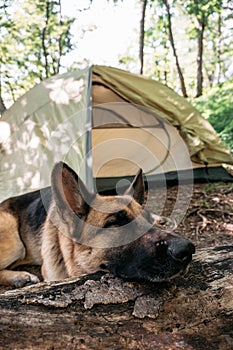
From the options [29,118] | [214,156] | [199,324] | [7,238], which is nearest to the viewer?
[199,324]

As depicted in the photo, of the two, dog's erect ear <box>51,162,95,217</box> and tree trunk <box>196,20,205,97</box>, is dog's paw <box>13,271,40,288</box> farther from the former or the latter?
tree trunk <box>196,20,205,97</box>

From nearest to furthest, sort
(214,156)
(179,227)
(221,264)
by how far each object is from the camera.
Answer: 1. (221,264)
2. (179,227)
3. (214,156)

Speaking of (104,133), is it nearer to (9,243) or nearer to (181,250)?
(9,243)

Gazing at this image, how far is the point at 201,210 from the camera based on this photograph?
224 inches

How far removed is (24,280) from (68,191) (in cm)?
153

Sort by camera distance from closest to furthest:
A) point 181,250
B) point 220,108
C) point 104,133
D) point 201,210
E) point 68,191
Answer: point 181,250
point 68,191
point 201,210
point 104,133
point 220,108

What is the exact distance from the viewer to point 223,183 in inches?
280

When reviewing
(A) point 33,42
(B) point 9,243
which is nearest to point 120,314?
(B) point 9,243

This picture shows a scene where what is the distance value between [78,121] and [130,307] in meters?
4.09

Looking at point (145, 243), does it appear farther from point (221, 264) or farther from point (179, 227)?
point (179, 227)

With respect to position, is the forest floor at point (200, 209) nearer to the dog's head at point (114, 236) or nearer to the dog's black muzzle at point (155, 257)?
the dog's head at point (114, 236)

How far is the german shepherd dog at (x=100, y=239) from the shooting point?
1.80 metres

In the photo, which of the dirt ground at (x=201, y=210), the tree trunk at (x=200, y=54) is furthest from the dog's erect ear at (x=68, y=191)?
the tree trunk at (x=200, y=54)

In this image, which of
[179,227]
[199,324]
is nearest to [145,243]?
[199,324]
